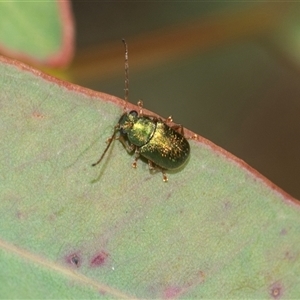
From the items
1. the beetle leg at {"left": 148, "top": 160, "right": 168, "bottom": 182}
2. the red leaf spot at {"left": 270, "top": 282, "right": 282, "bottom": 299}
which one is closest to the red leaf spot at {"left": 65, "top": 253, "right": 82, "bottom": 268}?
the beetle leg at {"left": 148, "top": 160, "right": 168, "bottom": 182}

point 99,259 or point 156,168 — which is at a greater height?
point 156,168

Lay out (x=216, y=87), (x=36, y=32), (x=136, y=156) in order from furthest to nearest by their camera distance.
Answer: (x=216, y=87) → (x=36, y=32) → (x=136, y=156)

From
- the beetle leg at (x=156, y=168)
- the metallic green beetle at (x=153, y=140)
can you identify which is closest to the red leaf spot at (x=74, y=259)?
the metallic green beetle at (x=153, y=140)

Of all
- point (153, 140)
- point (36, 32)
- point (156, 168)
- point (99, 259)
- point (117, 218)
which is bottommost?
point (99, 259)

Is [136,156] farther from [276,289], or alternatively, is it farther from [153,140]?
[276,289]

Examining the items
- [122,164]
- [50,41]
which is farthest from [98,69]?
[122,164]

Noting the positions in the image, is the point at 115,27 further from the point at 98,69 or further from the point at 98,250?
the point at 98,250

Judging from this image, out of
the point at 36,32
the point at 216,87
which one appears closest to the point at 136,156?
the point at 36,32
